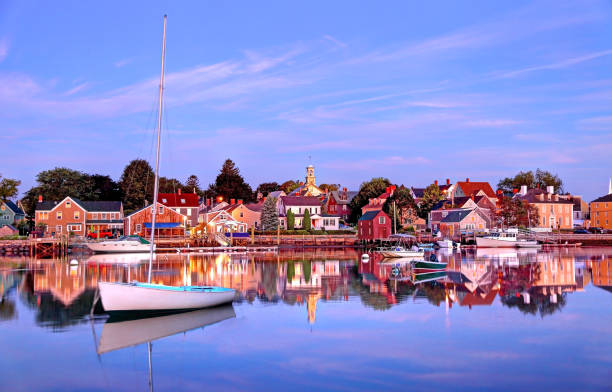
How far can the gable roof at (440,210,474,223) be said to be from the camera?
347ft

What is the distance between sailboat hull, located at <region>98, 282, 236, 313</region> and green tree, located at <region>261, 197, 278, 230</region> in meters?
77.8

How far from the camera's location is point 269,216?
108m

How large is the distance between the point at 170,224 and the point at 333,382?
257 feet

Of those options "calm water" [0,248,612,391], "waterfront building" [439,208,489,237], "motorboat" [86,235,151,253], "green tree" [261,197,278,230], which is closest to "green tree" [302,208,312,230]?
"green tree" [261,197,278,230]

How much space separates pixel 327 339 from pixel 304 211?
90142 millimetres

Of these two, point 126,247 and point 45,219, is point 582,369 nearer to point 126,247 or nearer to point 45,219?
point 126,247

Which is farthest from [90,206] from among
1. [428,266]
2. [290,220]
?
[428,266]

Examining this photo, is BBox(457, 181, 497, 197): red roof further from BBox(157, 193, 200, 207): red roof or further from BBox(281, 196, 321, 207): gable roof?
BBox(157, 193, 200, 207): red roof

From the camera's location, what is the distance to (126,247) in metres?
79.1

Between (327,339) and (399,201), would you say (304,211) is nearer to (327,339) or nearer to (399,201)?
(399,201)

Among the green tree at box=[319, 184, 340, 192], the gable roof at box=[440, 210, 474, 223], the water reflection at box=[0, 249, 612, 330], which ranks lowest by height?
the water reflection at box=[0, 249, 612, 330]

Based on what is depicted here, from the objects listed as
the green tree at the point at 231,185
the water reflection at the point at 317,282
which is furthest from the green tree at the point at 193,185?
the water reflection at the point at 317,282

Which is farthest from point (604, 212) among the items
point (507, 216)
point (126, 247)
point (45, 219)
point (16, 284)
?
point (16, 284)

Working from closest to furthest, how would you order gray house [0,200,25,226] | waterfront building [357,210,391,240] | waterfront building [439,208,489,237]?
waterfront building [357,210,391,240] → gray house [0,200,25,226] → waterfront building [439,208,489,237]
